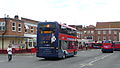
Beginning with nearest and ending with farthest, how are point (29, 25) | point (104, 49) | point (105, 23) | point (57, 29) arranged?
point (57, 29), point (104, 49), point (29, 25), point (105, 23)

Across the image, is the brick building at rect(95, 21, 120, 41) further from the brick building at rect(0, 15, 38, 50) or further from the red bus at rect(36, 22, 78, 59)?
the red bus at rect(36, 22, 78, 59)

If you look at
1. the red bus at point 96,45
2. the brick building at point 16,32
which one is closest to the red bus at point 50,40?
the brick building at point 16,32

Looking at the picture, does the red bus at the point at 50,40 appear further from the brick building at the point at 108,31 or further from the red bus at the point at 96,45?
the brick building at the point at 108,31

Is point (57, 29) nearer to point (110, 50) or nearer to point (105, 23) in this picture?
point (110, 50)

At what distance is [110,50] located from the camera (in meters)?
51.4

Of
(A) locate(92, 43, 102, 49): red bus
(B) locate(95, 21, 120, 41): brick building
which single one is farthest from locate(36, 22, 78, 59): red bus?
(B) locate(95, 21, 120, 41): brick building

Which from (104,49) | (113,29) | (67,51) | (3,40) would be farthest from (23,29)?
(113,29)

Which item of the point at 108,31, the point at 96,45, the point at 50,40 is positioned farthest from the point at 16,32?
the point at 108,31

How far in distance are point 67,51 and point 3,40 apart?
73.1ft

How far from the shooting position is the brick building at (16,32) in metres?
47.1

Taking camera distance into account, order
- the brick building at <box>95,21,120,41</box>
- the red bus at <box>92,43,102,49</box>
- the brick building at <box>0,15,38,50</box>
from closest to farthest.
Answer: the brick building at <box>0,15,38,50</box> < the red bus at <box>92,43,102,49</box> < the brick building at <box>95,21,120,41</box>

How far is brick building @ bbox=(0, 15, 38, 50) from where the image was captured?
154 feet

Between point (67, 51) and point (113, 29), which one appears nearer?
point (67, 51)

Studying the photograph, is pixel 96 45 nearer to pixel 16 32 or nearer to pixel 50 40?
pixel 16 32
